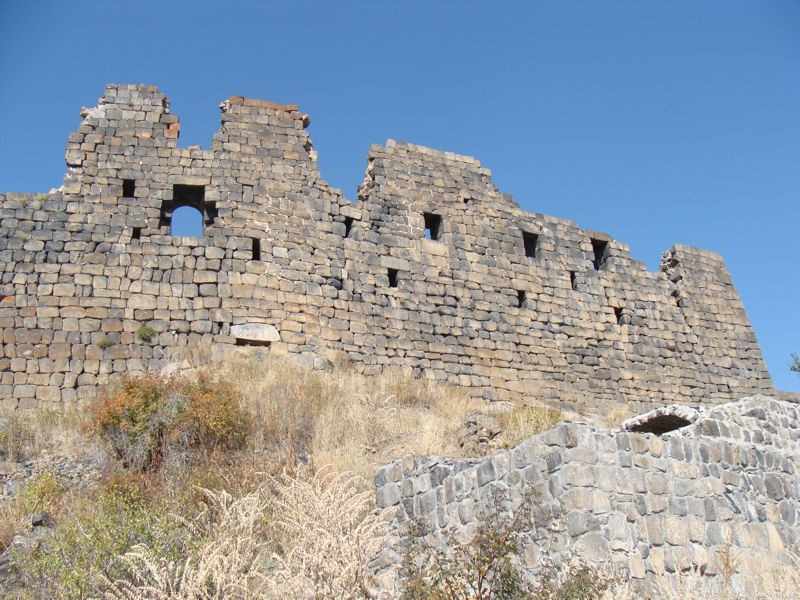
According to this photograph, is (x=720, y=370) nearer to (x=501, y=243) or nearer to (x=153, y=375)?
(x=501, y=243)

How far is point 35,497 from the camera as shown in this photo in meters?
8.73

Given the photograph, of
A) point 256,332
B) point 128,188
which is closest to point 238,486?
point 256,332

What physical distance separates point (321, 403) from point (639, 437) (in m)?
5.42

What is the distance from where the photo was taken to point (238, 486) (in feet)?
28.3

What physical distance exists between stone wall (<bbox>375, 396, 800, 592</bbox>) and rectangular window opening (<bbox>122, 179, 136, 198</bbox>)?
8.07 meters

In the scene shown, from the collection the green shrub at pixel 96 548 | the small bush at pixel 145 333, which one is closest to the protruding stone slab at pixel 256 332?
the small bush at pixel 145 333

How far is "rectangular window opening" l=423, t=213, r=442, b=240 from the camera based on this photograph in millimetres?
16266

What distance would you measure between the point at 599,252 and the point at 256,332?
27.5 feet

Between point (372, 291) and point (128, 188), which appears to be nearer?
point (128, 188)

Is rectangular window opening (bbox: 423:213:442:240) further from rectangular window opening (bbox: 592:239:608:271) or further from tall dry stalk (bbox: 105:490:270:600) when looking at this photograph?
tall dry stalk (bbox: 105:490:270:600)

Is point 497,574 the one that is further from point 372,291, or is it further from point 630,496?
point 372,291

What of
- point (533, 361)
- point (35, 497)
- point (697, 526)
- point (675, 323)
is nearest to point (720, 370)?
point (675, 323)

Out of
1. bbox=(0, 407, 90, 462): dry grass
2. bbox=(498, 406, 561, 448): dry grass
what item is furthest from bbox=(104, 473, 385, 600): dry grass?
bbox=(498, 406, 561, 448): dry grass

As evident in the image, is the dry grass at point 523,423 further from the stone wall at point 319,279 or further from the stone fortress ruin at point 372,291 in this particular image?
the stone wall at point 319,279
